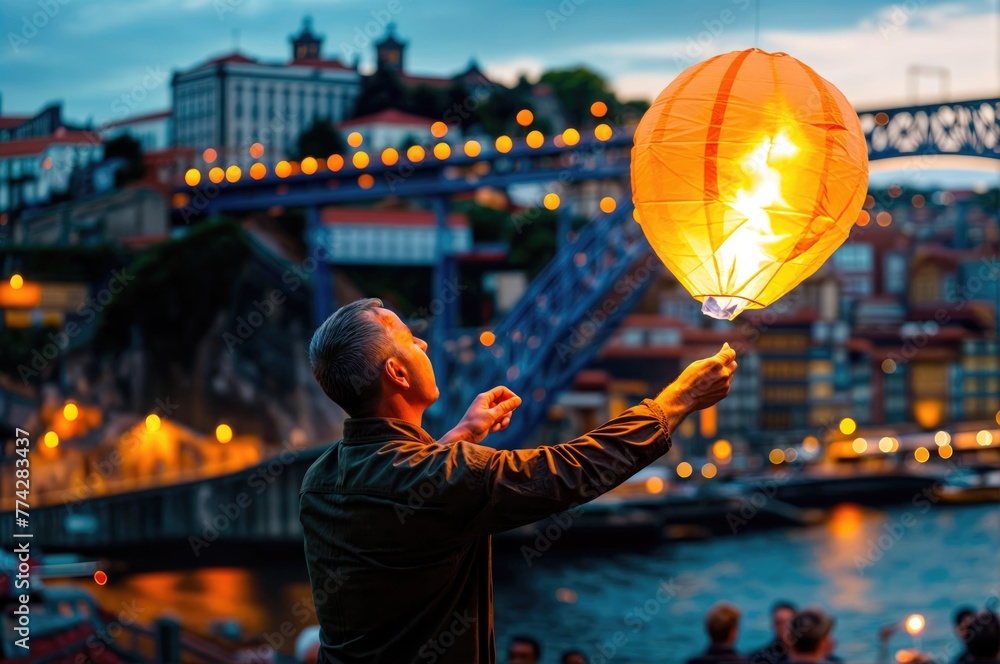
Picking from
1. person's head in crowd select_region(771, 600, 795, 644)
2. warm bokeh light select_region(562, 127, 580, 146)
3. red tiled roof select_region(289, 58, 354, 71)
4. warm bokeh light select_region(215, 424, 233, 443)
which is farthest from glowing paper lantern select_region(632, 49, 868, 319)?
warm bokeh light select_region(562, 127, 580, 146)

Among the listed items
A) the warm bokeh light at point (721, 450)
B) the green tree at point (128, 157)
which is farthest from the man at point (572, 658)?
the warm bokeh light at point (721, 450)

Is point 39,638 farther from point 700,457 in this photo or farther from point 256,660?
point 700,457

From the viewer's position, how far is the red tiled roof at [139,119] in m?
7.13

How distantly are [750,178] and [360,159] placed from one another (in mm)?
7379

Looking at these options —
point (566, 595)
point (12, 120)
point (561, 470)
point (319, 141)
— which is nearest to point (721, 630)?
point (561, 470)

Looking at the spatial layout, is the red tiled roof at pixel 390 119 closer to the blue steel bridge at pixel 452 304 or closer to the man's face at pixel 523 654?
the blue steel bridge at pixel 452 304

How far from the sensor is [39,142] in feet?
21.3

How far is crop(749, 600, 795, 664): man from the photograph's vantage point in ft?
7.98

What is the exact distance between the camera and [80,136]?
22.1 feet

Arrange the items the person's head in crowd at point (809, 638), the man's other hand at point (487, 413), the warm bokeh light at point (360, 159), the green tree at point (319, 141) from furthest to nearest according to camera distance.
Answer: the warm bokeh light at point (360, 159), the green tree at point (319, 141), the person's head in crowd at point (809, 638), the man's other hand at point (487, 413)

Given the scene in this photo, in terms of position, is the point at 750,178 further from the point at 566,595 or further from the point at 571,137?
the point at 566,595

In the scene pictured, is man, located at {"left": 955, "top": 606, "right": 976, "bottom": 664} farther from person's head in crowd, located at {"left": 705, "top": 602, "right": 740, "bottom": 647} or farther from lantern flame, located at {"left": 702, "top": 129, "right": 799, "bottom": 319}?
lantern flame, located at {"left": 702, "top": 129, "right": 799, "bottom": 319}

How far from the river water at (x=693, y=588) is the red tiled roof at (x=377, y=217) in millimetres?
2328

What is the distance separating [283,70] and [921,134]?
3.75m
